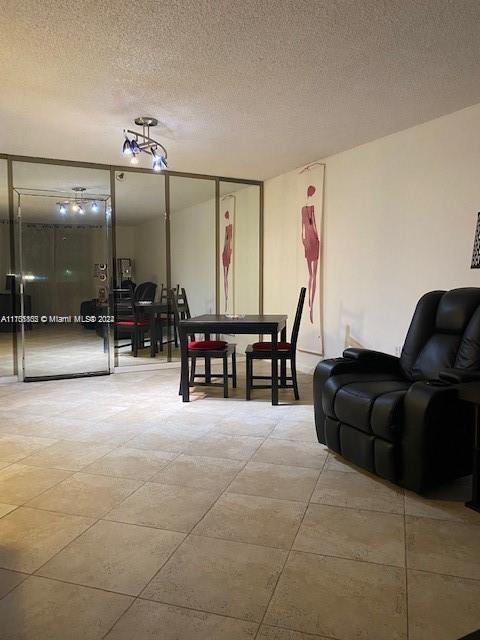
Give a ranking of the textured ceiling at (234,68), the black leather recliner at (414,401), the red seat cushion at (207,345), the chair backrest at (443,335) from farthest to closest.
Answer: the red seat cushion at (207,345), the chair backrest at (443,335), the textured ceiling at (234,68), the black leather recliner at (414,401)

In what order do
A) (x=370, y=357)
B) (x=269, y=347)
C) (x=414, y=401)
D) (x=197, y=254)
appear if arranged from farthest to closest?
(x=197, y=254)
(x=269, y=347)
(x=370, y=357)
(x=414, y=401)

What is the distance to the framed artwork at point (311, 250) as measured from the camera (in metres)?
5.46

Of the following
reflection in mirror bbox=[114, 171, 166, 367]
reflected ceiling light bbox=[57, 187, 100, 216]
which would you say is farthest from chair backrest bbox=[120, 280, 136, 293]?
reflected ceiling light bbox=[57, 187, 100, 216]

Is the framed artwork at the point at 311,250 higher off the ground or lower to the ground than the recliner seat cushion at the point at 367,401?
higher

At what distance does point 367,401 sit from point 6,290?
4621 mm

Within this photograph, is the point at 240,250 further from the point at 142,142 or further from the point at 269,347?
the point at 269,347

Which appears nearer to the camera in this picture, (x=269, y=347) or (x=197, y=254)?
(x=269, y=347)

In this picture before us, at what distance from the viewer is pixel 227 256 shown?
670 cm

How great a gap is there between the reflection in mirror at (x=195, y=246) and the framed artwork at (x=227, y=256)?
130mm

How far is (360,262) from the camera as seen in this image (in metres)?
4.87

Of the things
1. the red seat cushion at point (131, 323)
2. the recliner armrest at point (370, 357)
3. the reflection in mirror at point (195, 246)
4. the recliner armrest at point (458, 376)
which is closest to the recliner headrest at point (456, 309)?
the recliner armrest at point (370, 357)

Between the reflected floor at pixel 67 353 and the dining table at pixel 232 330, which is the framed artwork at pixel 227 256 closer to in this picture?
the reflected floor at pixel 67 353

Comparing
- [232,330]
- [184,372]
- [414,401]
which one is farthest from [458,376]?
[184,372]

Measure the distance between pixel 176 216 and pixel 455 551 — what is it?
550 centimetres
